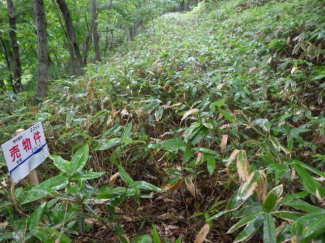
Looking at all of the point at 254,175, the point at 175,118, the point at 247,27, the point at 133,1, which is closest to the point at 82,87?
the point at 175,118

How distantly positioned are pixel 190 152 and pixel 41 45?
9.75 feet

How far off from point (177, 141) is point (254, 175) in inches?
18.8

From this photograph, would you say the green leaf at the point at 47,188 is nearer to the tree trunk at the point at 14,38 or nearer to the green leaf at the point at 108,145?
the green leaf at the point at 108,145

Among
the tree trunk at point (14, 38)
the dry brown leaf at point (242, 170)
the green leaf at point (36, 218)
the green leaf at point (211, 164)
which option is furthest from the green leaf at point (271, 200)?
the tree trunk at point (14, 38)

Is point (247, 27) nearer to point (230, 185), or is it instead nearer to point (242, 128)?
point (242, 128)

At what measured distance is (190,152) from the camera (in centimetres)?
142

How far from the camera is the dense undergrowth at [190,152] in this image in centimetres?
114

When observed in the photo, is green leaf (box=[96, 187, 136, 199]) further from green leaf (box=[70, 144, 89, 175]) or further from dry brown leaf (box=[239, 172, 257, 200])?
dry brown leaf (box=[239, 172, 257, 200])

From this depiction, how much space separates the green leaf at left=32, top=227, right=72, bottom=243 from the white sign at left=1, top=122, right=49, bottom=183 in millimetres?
440

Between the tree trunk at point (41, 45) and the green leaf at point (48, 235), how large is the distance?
9.46 ft

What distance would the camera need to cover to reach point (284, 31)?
13.1 feet

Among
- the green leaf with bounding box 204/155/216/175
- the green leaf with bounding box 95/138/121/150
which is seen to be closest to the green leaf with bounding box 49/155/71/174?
the green leaf with bounding box 95/138/121/150

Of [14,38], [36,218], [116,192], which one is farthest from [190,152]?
[14,38]

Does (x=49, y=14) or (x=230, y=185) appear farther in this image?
(x=49, y=14)
